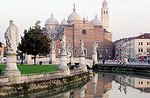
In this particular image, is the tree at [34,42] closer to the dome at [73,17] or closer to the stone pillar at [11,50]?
the stone pillar at [11,50]

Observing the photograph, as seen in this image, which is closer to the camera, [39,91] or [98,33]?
[39,91]

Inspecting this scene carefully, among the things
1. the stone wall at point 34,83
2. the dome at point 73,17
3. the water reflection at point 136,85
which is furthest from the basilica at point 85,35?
the stone wall at point 34,83

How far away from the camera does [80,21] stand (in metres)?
124

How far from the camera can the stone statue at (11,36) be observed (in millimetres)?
26516

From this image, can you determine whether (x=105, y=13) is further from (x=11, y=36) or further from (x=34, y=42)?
(x=11, y=36)

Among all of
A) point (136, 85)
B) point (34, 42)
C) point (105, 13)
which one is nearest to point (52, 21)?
point (105, 13)

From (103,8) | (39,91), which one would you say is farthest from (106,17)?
(39,91)

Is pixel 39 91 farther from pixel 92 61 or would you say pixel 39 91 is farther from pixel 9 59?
pixel 92 61

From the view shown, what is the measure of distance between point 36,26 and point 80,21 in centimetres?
6584

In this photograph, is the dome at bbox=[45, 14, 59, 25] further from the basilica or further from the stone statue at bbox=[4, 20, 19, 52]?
the stone statue at bbox=[4, 20, 19, 52]

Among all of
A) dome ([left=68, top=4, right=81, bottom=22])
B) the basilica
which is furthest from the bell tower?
dome ([left=68, top=4, right=81, bottom=22])

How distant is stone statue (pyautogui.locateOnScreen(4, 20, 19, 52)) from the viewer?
26.5 meters

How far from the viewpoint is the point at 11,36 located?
26.5 m

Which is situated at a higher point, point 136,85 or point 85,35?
point 85,35
